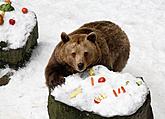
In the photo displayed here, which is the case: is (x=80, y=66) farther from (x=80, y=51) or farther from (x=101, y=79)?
(x=101, y=79)

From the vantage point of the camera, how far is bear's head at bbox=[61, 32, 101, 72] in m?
4.40

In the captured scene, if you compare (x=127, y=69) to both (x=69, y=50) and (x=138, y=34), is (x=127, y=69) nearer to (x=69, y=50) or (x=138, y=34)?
(x=138, y=34)

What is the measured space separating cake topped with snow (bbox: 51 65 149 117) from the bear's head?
0.16 meters

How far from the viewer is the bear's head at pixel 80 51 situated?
4.40 m

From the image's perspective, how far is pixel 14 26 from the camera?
6578 mm

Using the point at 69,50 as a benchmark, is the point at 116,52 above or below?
below

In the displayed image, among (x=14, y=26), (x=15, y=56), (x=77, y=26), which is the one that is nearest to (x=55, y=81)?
(x=15, y=56)

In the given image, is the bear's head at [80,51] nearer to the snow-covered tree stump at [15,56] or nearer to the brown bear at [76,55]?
the brown bear at [76,55]

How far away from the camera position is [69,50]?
4.47 m

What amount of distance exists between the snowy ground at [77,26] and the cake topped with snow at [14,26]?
1.47 feet

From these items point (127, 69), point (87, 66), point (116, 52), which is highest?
point (87, 66)

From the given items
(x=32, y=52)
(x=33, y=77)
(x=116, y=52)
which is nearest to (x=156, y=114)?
(x=116, y=52)

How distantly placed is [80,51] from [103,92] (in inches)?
20.5

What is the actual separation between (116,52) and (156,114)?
1.03 m
